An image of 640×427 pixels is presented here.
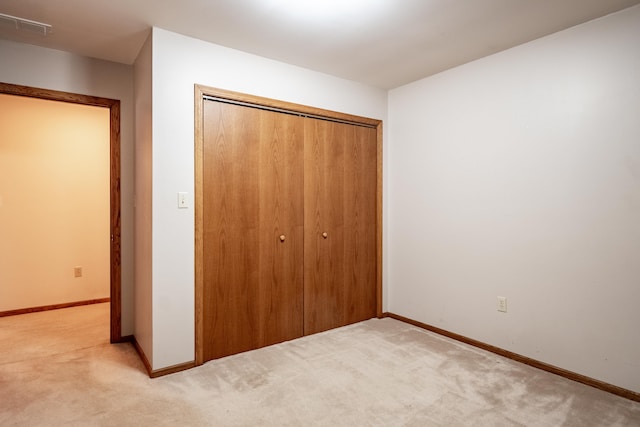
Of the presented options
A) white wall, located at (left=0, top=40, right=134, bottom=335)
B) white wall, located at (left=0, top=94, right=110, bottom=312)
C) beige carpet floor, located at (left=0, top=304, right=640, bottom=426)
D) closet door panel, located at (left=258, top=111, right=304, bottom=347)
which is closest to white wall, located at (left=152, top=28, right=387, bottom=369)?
beige carpet floor, located at (left=0, top=304, right=640, bottom=426)

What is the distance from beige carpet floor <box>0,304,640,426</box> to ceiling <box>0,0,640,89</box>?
2.29 metres

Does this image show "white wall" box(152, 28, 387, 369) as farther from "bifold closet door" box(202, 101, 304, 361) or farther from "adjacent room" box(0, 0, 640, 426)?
"bifold closet door" box(202, 101, 304, 361)

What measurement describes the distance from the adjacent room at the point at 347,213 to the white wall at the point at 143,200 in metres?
0.04

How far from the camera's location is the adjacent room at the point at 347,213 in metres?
2.13

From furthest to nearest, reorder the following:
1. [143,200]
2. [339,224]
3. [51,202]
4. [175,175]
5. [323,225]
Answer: [51,202] → [339,224] → [323,225] → [143,200] → [175,175]

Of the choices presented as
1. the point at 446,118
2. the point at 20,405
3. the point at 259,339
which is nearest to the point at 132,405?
the point at 20,405

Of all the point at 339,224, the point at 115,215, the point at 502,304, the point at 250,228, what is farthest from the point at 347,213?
the point at 115,215

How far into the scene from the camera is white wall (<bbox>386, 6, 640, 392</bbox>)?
2.18 metres

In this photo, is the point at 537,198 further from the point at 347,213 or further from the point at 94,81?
the point at 94,81

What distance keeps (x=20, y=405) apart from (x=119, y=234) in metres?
1.33

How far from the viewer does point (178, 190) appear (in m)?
2.48

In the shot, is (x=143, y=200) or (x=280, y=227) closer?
(x=143, y=200)

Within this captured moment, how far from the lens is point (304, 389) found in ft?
7.29

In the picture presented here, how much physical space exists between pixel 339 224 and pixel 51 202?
328 centimetres
